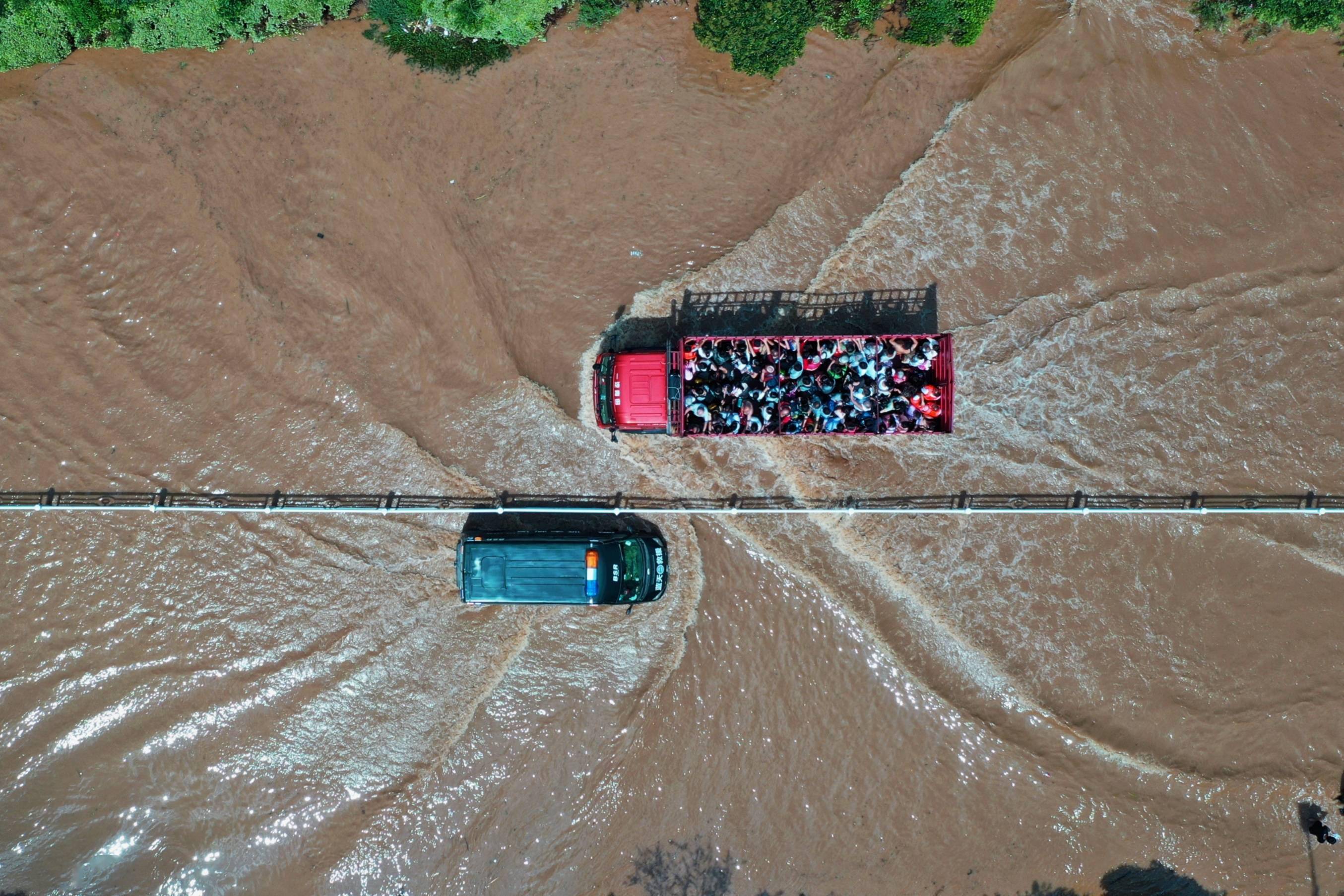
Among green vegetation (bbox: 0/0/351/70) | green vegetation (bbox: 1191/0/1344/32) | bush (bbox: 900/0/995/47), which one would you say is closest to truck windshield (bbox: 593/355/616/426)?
bush (bbox: 900/0/995/47)

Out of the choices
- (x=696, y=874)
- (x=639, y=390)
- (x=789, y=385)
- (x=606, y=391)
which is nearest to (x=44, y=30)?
(x=606, y=391)

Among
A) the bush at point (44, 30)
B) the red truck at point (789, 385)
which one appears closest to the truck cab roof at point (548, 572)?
the red truck at point (789, 385)

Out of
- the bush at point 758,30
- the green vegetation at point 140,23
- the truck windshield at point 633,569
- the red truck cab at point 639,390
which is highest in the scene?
the green vegetation at point 140,23

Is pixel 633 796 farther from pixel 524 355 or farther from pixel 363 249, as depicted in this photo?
pixel 363 249

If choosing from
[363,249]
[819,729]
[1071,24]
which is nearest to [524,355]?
[363,249]

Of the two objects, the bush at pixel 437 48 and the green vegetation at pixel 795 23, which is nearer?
the green vegetation at pixel 795 23

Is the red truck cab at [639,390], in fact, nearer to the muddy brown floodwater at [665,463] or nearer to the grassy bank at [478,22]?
the muddy brown floodwater at [665,463]

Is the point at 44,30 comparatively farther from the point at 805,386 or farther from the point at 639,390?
the point at 805,386
